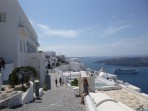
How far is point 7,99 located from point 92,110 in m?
5.97

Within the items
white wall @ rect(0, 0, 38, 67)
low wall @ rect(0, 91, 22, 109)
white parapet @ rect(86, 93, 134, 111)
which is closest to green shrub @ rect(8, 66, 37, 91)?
low wall @ rect(0, 91, 22, 109)

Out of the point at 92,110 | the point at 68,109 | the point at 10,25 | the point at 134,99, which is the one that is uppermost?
the point at 10,25

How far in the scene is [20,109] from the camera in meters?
11.1

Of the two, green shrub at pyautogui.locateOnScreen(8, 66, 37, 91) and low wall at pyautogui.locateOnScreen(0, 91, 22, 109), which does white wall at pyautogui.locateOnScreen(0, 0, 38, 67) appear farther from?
low wall at pyautogui.locateOnScreen(0, 91, 22, 109)

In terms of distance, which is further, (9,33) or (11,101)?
(9,33)

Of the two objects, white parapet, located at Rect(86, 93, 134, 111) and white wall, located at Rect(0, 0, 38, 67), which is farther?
white wall, located at Rect(0, 0, 38, 67)

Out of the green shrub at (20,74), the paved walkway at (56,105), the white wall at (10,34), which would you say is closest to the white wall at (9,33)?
the white wall at (10,34)

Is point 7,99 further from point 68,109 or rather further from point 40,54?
point 40,54

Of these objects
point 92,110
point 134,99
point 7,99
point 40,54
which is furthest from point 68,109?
point 40,54

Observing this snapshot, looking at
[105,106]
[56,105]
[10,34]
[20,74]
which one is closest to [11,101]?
[56,105]

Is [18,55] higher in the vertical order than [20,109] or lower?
higher

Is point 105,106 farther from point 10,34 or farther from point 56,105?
point 10,34

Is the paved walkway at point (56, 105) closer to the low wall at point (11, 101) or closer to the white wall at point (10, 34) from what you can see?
the low wall at point (11, 101)

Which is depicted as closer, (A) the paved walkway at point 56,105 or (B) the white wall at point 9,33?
(A) the paved walkway at point 56,105
